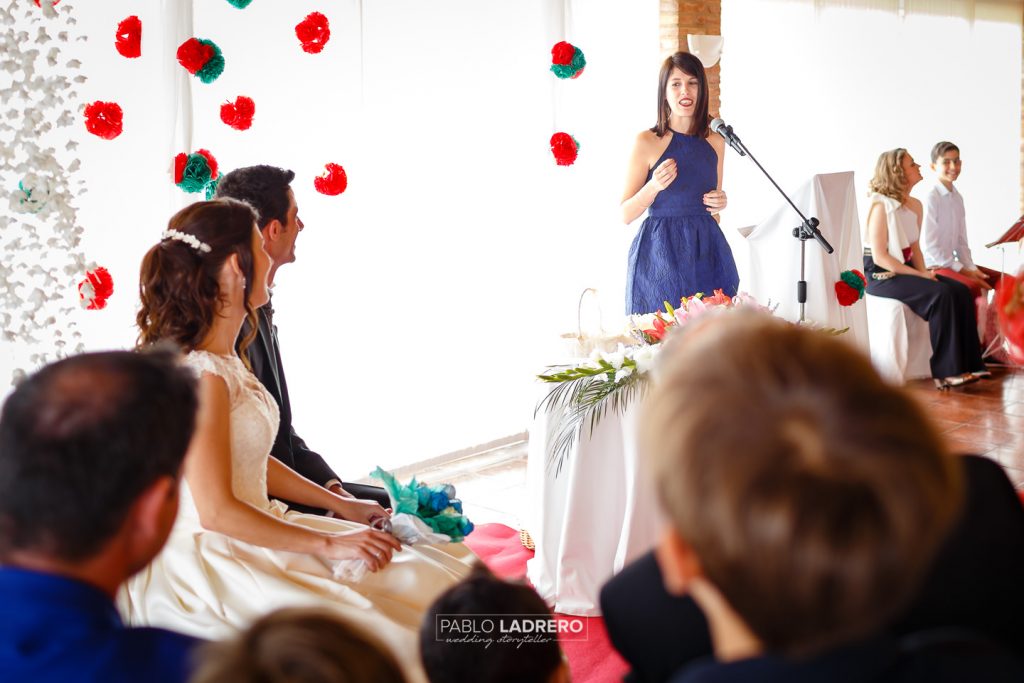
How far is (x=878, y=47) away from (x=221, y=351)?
9305 millimetres

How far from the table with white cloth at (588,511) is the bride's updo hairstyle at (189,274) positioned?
1.35 m

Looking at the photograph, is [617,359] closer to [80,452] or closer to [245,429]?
[245,429]

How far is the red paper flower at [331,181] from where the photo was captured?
13.4 feet

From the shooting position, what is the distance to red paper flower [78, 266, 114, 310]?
2994 mm

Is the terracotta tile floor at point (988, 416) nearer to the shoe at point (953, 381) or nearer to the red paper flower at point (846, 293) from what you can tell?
the shoe at point (953, 381)

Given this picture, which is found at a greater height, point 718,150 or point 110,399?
point 718,150

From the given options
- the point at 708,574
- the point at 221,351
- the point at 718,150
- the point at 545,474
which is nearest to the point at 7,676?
the point at 708,574

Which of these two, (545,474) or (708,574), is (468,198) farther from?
(708,574)

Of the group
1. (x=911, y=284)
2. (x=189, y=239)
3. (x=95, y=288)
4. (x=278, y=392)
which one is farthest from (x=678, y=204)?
(x=911, y=284)

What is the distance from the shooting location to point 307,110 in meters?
4.38

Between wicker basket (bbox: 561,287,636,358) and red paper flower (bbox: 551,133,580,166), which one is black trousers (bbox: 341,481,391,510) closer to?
wicker basket (bbox: 561,287,636,358)

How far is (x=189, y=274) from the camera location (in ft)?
6.93

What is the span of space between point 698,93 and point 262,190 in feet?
7.36

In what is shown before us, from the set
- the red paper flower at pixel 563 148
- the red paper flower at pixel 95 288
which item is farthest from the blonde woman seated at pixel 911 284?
the red paper flower at pixel 95 288
